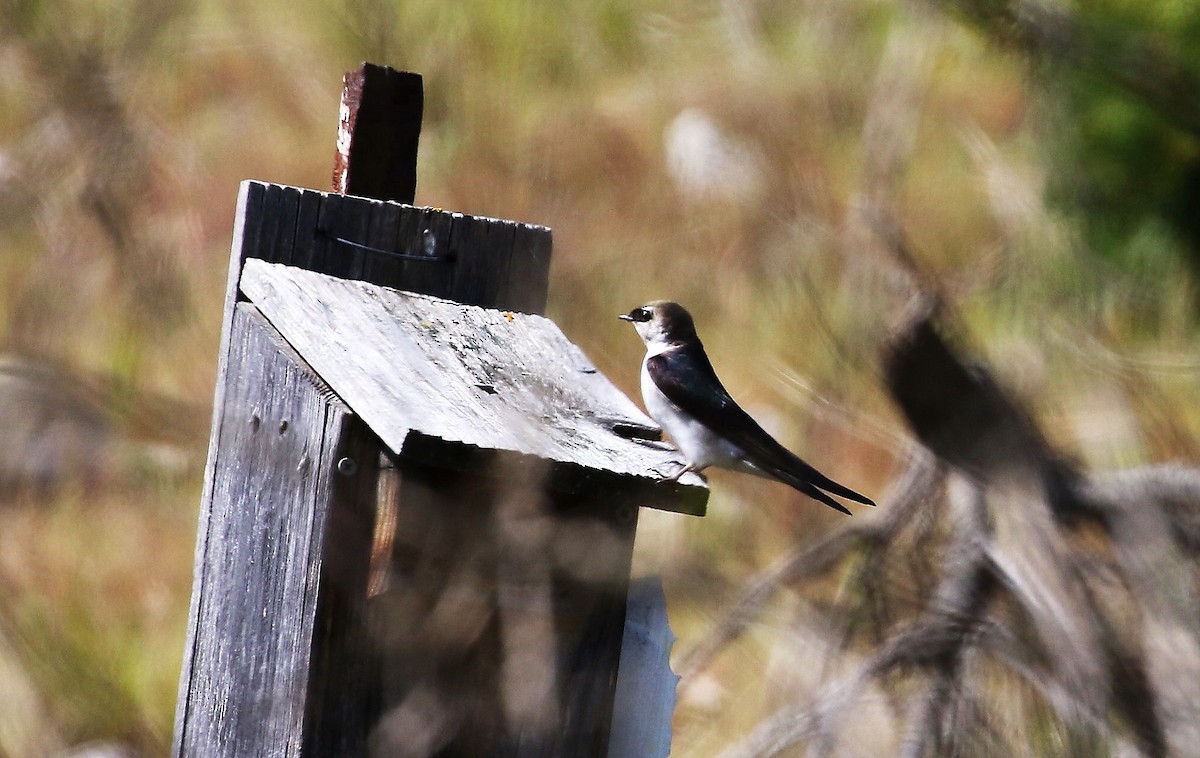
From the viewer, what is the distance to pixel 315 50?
468 centimetres

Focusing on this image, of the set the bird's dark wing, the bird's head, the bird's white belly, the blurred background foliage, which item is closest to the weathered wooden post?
the blurred background foliage

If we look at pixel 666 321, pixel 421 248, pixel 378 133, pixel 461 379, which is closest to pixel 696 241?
pixel 666 321

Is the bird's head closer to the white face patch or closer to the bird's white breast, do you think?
the white face patch

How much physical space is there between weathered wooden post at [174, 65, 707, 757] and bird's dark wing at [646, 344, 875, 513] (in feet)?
3.06

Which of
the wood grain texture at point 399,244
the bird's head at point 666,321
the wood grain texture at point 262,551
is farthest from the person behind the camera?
the bird's head at point 666,321

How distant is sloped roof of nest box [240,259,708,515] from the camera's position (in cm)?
168

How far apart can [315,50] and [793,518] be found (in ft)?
8.76

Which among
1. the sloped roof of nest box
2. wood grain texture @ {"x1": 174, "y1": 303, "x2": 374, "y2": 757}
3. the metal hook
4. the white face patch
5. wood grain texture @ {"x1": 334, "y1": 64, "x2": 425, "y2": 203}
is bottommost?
wood grain texture @ {"x1": 174, "y1": 303, "x2": 374, "y2": 757}

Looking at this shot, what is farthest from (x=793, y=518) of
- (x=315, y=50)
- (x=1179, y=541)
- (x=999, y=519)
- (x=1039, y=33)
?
(x=315, y=50)

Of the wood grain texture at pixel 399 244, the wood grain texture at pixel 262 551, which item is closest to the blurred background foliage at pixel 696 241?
the wood grain texture at pixel 262 551

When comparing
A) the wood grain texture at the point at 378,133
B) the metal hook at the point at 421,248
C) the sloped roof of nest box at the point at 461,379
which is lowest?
the sloped roof of nest box at the point at 461,379

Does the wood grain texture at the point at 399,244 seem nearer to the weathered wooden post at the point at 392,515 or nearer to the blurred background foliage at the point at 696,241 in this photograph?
the weathered wooden post at the point at 392,515

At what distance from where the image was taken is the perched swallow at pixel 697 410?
2943 millimetres

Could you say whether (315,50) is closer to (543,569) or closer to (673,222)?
(673,222)
